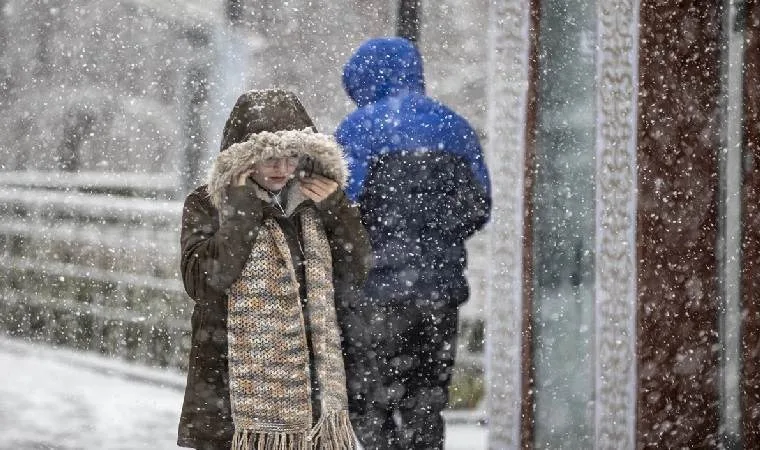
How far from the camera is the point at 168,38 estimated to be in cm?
586

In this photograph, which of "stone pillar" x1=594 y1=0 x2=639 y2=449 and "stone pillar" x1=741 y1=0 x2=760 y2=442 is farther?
"stone pillar" x1=741 y1=0 x2=760 y2=442

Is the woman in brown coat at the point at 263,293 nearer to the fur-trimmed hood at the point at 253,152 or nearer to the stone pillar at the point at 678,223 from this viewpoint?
the fur-trimmed hood at the point at 253,152

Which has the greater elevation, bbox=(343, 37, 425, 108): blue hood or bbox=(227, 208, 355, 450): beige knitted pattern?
bbox=(343, 37, 425, 108): blue hood

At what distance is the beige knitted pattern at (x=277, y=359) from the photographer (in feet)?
6.98

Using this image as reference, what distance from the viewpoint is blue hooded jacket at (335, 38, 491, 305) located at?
2676 mm

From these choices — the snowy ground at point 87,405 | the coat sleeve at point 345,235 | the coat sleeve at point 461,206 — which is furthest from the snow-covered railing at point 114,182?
the coat sleeve at point 345,235

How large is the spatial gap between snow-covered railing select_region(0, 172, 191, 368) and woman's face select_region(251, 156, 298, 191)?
10.9 ft

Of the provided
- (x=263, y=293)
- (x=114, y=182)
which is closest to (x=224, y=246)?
(x=263, y=293)

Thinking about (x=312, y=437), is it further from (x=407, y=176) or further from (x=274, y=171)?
(x=407, y=176)

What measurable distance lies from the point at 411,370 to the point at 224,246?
931 millimetres

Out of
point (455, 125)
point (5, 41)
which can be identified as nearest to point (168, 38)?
point (5, 41)

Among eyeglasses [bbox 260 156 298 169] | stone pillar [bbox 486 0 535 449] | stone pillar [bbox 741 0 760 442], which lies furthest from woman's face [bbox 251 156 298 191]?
stone pillar [bbox 741 0 760 442]

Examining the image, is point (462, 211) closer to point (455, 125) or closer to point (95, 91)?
point (455, 125)

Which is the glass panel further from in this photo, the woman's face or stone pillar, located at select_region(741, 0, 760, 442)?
the woman's face
